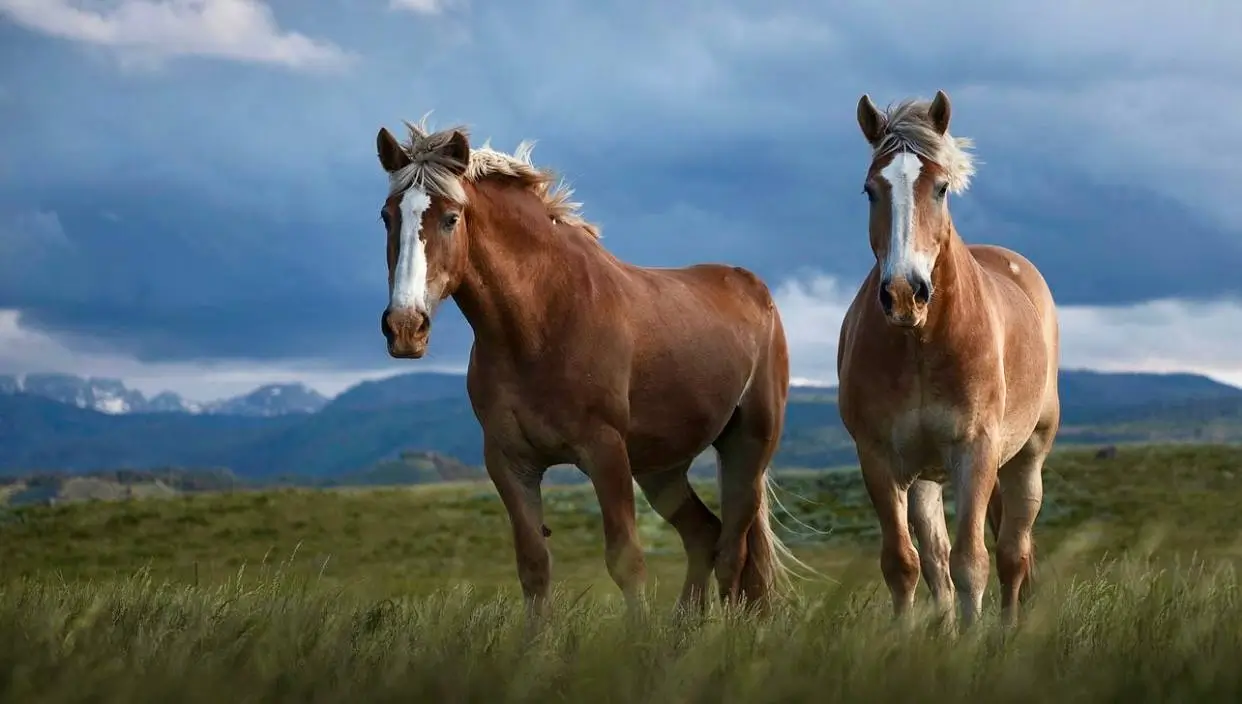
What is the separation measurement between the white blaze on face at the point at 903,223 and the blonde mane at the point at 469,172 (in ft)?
8.25

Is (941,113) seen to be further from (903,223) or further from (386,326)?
(386,326)

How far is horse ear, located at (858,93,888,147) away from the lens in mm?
8617

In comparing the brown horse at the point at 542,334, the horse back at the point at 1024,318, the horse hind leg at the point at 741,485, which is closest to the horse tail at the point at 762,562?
the horse hind leg at the point at 741,485

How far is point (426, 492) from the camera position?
1599 inches

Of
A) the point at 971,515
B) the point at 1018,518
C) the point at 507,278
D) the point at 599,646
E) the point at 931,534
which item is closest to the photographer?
the point at 599,646

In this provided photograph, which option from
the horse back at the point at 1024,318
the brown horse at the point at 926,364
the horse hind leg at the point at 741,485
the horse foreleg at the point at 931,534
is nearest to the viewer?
the brown horse at the point at 926,364

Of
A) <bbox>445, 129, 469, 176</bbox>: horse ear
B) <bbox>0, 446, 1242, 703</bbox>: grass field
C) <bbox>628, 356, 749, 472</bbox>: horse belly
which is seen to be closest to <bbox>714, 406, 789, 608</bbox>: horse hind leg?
<bbox>628, 356, 749, 472</bbox>: horse belly

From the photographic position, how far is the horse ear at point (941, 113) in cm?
854

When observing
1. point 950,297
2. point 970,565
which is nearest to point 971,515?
point 970,565

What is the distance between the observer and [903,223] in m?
7.92

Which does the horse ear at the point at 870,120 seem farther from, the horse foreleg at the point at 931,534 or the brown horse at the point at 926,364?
the horse foreleg at the point at 931,534

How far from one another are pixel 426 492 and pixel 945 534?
3187 centimetres

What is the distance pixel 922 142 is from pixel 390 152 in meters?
3.29

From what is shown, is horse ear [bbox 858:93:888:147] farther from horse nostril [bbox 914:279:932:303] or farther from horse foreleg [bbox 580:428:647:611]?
horse foreleg [bbox 580:428:647:611]
